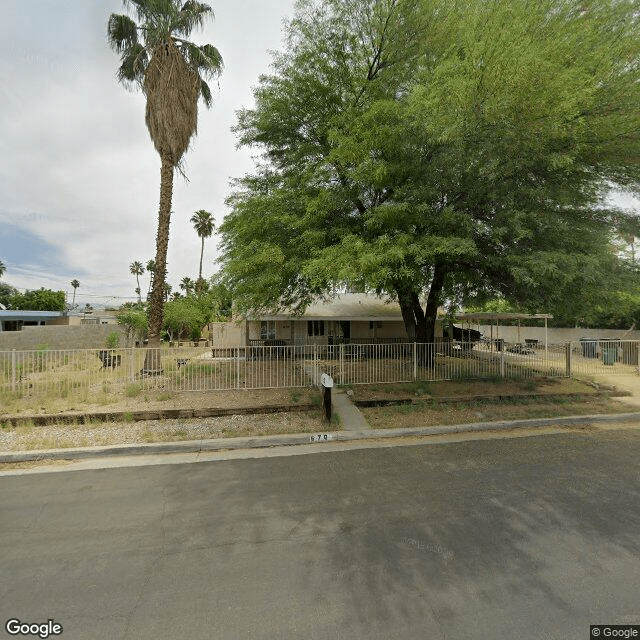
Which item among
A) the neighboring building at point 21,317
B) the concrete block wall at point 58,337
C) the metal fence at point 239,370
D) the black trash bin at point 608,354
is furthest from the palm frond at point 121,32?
the neighboring building at point 21,317

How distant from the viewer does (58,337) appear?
65.7 ft

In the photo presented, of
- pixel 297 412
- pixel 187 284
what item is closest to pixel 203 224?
pixel 187 284

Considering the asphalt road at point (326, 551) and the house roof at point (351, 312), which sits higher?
the house roof at point (351, 312)

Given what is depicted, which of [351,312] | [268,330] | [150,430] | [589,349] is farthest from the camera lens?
[268,330]

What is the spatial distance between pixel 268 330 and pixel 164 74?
1341 centimetres

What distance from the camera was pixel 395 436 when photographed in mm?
7258

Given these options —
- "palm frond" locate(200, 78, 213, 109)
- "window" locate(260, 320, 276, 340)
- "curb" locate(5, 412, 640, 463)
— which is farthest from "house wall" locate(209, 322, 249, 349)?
"curb" locate(5, 412, 640, 463)

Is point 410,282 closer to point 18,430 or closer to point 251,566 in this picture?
point 251,566

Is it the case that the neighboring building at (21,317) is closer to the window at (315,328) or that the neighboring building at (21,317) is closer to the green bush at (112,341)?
the green bush at (112,341)

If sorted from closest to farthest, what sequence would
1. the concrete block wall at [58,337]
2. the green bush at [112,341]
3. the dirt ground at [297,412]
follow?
the dirt ground at [297,412]
the concrete block wall at [58,337]
the green bush at [112,341]

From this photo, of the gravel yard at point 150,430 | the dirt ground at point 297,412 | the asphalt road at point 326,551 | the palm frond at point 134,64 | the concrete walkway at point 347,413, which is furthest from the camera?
the palm frond at point 134,64

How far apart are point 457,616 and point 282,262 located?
22.8 feet

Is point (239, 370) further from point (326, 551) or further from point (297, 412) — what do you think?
point (326, 551)

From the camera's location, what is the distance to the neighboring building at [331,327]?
19.3 meters
